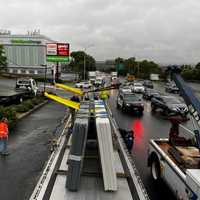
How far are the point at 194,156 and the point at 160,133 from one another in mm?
9480

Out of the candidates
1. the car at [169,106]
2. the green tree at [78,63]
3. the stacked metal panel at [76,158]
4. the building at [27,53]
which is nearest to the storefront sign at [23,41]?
the building at [27,53]

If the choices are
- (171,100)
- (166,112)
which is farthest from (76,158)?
(171,100)

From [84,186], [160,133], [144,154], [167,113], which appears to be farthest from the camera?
[167,113]

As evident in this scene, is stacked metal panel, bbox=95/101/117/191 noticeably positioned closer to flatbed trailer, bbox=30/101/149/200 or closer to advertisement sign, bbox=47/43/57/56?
flatbed trailer, bbox=30/101/149/200

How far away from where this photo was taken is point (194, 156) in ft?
24.1

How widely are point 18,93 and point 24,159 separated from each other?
14993mm

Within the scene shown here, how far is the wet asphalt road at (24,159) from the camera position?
27.2ft

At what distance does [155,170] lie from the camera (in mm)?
8711

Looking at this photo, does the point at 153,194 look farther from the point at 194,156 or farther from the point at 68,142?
the point at 68,142

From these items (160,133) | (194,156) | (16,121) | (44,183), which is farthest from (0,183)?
(160,133)

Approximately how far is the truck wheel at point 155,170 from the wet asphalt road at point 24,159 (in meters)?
3.83

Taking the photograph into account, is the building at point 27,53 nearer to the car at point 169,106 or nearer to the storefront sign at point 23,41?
the storefront sign at point 23,41

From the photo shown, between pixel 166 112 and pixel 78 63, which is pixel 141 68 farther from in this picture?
pixel 166 112

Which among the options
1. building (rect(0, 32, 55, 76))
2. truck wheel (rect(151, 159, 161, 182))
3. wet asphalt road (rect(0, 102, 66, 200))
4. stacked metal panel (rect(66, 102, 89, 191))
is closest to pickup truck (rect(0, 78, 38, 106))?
wet asphalt road (rect(0, 102, 66, 200))
